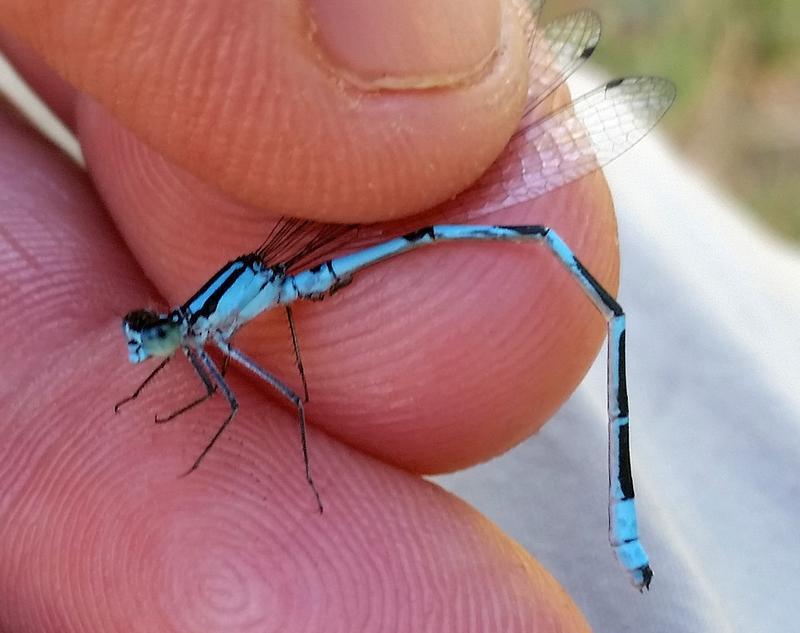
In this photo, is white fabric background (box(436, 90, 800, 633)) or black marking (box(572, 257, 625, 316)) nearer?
black marking (box(572, 257, 625, 316))

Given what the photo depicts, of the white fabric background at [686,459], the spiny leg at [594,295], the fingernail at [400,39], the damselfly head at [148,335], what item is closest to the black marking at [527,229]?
the spiny leg at [594,295]

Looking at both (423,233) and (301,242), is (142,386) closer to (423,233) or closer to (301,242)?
(301,242)

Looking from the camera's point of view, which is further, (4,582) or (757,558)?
(757,558)

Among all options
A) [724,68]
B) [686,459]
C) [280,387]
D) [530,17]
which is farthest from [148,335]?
[724,68]

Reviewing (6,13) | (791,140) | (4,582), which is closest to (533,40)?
(6,13)

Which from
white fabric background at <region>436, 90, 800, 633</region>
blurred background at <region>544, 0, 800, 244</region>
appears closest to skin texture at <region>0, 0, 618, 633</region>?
white fabric background at <region>436, 90, 800, 633</region>

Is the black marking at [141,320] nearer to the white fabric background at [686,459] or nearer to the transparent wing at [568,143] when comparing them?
the transparent wing at [568,143]

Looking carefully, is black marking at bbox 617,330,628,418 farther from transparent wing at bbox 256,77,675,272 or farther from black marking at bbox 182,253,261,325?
black marking at bbox 182,253,261,325

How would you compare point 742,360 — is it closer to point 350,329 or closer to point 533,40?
point 533,40
